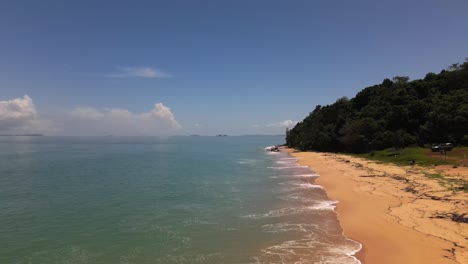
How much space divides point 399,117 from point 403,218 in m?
62.6

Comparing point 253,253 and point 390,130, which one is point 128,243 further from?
point 390,130

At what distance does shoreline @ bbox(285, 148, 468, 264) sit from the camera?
57.2ft

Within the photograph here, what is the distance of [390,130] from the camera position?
79062 millimetres

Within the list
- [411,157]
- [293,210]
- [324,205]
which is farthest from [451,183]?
[411,157]

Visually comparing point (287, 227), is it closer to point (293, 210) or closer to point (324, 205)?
point (293, 210)

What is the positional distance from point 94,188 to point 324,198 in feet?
81.7

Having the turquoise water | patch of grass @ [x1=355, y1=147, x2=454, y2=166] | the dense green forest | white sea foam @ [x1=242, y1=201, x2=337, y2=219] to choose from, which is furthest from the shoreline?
the dense green forest

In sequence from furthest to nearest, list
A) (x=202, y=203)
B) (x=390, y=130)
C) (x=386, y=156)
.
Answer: (x=390, y=130)
(x=386, y=156)
(x=202, y=203)

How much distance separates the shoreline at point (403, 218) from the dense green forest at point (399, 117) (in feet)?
110

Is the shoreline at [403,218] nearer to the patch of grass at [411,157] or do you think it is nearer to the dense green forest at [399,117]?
the patch of grass at [411,157]

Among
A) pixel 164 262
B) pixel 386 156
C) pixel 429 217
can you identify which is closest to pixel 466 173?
pixel 429 217

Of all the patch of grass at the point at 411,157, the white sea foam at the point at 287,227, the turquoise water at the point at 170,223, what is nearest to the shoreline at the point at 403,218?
the turquoise water at the point at 170,223

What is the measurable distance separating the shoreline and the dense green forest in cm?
3366

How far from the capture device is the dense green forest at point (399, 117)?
70.2 meters
